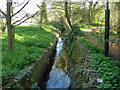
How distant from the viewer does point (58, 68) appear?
291 inches

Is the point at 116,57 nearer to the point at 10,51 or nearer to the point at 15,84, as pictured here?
the point at 15,84

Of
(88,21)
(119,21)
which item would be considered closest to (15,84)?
(119,21)

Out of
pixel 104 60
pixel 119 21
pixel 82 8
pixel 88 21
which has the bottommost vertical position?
pixel 104 60

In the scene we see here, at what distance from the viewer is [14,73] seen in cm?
397

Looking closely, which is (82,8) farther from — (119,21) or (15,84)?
(15,84)

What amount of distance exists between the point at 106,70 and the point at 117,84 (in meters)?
0.64

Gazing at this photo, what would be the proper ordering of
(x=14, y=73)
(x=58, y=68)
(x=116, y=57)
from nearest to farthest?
(x=14, y=73)
(x=116, y=57)
(x=58, y=68)

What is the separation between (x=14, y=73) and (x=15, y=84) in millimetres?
599

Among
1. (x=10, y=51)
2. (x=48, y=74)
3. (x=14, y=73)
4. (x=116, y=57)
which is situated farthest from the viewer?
(x=48, y=74)

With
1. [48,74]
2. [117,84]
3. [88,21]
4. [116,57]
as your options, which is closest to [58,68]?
[48,74]

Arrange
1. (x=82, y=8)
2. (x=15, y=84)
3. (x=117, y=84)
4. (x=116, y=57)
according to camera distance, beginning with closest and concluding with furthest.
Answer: (x=117, y=84) → (x=15, y=84) → (x=116, y=57) → (x=82, y=8)

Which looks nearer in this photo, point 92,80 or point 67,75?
point 92,80

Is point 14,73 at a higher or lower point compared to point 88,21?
lower

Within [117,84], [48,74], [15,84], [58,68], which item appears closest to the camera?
[117,84]
